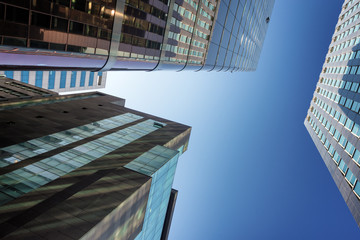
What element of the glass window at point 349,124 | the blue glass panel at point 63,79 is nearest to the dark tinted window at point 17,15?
the glass window at point 349,124

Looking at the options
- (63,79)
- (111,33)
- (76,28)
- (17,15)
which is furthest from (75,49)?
(63,79)

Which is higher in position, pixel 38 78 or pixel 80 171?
pixel 38 78

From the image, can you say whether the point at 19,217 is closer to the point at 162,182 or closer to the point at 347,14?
the point at 162,182

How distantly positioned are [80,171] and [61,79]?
55373 mm

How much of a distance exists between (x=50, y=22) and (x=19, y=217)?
14515 millimetres

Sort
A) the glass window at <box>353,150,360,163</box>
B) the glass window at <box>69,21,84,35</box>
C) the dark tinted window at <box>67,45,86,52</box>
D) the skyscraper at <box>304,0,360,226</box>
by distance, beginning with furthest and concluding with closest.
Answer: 1. the skyscraper at <box>304,0,360,226</box>
2. the glass window at <box>353,150,360,163</box>
3. the dark tinted window at <box>67,45,86,52</box>
4. the glass window at <box>69,21,84,35</box>

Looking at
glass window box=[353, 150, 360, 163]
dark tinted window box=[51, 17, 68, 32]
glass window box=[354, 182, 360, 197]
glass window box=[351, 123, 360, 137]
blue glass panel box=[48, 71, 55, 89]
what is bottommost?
blue glass panel box=[48, 71, 55, 89]

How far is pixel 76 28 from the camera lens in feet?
72.5

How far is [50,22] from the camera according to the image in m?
19.6

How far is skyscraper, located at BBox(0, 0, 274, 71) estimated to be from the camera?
18.2m

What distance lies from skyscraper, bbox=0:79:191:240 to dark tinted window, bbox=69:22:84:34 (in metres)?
13.6

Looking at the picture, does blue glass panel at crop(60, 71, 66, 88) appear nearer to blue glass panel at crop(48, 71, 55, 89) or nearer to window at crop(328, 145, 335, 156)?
blue glass panel at crop(48, 71, 55, 89)

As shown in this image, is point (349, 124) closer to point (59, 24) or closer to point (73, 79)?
point (59, 24)

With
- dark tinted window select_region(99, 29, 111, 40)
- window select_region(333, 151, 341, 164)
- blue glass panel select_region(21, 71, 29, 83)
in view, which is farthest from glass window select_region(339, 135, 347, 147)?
blue glass panel select_region(21, 71, 29, 83)
